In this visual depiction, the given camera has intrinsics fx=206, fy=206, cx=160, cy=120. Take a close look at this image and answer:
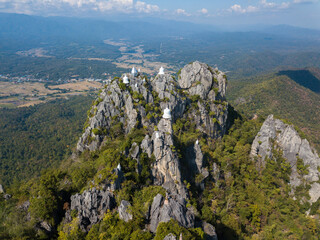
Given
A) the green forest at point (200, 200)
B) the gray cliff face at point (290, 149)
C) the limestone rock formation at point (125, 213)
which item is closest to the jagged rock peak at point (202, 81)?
the green forest at point (200, 200)

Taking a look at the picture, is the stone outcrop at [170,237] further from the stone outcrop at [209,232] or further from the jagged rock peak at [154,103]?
the jagged rock peak at [154,103]

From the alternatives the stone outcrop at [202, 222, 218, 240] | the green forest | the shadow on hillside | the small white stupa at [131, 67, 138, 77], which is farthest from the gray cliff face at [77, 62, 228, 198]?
the shadow on hillside

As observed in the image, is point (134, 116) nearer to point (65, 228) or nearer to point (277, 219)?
point (65, 228)

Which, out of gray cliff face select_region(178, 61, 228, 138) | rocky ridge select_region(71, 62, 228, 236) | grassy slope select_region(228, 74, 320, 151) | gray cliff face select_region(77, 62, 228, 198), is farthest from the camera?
grassy slope select_region(228, 74, 320, 151)

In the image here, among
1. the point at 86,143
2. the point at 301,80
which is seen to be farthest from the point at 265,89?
the point at 86,143

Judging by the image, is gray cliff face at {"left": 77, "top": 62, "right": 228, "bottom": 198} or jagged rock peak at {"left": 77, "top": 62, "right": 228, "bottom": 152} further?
jagged rock peak at {"left": 77, "top": 62, "right": 228, "bottom": 152}

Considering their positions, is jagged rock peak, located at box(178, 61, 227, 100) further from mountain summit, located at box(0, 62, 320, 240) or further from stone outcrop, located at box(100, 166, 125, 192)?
stone outcrop, located at box(100, 166, 125, 192)

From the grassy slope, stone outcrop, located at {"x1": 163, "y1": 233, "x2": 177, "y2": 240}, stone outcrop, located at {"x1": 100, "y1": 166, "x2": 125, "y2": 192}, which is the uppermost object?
stone outcrop, located at {"x1": 163, "y1": 233, "x2": 177, "y2": 240}
